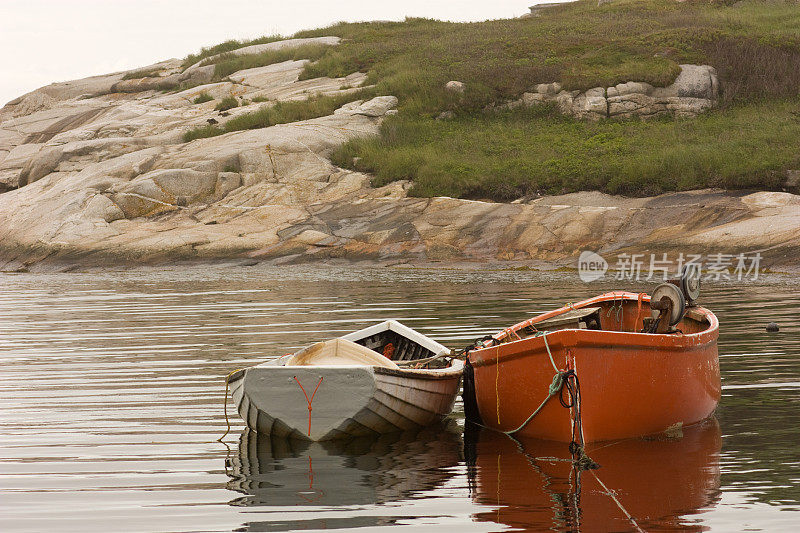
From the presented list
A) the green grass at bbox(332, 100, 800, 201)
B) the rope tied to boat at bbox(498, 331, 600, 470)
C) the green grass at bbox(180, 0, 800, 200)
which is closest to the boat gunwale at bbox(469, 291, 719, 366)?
the rope tied to boat at bbox(498, 331, 600, 470)

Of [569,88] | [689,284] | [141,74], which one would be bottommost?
[689,284]

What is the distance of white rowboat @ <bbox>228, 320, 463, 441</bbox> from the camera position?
988cm

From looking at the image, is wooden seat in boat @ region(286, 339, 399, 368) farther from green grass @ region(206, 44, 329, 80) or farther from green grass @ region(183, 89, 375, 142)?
green grass @ region(206, 44, 329, 80)

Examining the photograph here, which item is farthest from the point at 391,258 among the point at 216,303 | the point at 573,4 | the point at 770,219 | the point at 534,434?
the point at 573,4

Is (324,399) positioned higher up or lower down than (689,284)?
lower down

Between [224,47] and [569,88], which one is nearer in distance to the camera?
[569,88]

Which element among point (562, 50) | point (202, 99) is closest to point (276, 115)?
point (202, 99)

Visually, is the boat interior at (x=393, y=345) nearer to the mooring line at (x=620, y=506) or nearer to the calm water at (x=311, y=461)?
the calm water at (x=311, y=461)

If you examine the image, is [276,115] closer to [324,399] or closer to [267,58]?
[267,58]

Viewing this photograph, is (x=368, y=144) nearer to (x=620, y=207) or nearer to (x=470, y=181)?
(x=470, y=181)

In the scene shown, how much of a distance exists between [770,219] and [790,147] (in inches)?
242

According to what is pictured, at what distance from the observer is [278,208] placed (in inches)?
1468

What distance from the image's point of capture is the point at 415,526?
757 cm

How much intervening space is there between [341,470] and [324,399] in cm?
86
